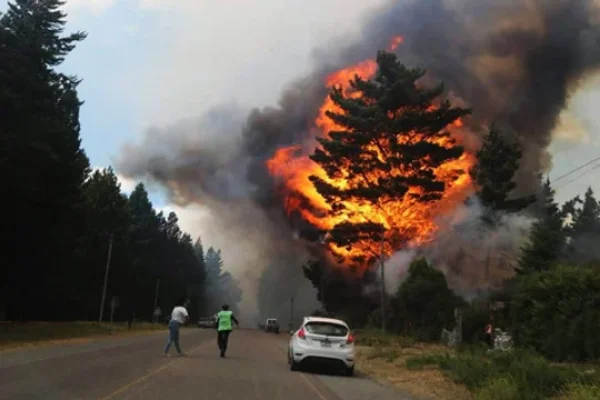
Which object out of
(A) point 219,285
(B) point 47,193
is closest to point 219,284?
(A) point 219,285

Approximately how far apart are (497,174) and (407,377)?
33.1 m

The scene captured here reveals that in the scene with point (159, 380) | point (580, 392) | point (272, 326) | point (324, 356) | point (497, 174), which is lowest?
point (159, 380)

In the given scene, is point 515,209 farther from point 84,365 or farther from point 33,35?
point 84,365

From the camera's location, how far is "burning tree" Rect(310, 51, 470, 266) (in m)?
44.2

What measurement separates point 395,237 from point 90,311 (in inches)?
1804

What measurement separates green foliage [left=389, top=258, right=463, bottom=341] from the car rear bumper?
589 inches

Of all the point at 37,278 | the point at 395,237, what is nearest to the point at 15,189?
the point at 37,278

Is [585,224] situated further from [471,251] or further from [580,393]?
[580,393]

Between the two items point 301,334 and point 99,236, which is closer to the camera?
point 301,334

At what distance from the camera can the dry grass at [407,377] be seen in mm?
13000

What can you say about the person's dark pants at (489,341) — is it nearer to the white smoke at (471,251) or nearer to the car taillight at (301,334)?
the car taillight at (301,334)

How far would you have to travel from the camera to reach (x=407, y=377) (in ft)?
53.8

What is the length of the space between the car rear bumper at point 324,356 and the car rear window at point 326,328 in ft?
1.60

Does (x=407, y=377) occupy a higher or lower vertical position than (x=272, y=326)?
lower
